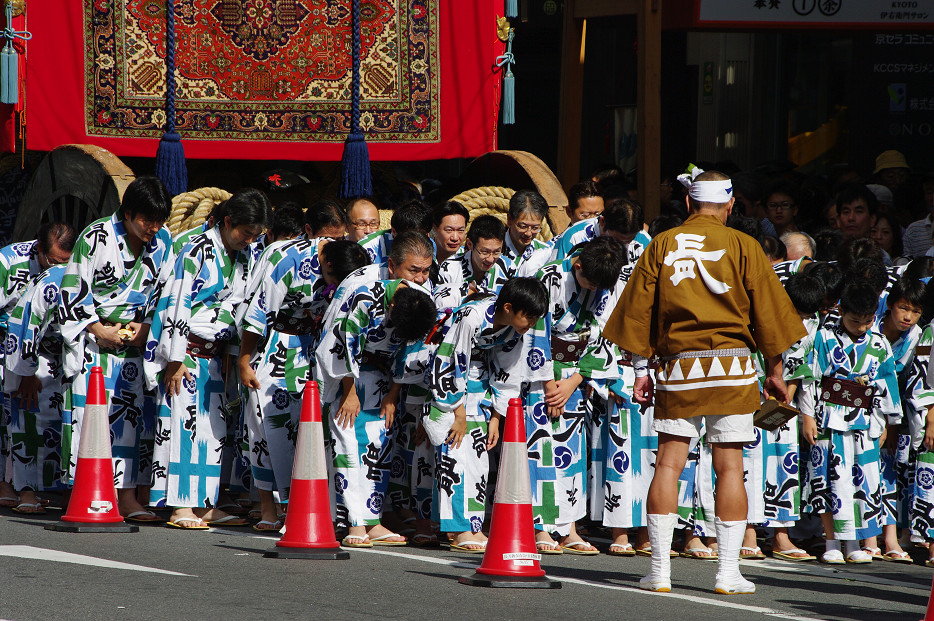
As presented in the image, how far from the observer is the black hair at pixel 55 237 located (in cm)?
779

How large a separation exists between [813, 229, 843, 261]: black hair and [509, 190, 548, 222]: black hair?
1583 mm

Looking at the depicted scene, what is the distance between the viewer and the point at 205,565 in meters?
5.65

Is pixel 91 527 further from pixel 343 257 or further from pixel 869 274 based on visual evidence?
pixel 869 274

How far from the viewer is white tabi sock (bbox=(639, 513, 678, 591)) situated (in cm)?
538

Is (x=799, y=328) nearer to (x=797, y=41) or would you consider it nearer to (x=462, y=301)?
(x=462, y=301)

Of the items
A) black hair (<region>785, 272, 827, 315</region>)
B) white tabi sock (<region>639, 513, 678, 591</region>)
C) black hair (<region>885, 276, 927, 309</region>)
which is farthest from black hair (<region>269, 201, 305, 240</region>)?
black hair (<region>885, 276, 927, 309</region>)

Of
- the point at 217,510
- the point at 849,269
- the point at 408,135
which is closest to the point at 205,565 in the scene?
the point at 217,510

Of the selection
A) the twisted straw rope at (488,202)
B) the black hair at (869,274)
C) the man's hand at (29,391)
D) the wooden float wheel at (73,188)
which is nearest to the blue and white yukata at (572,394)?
the black hair at (869,274)

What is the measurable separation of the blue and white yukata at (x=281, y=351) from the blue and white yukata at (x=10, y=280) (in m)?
1.82

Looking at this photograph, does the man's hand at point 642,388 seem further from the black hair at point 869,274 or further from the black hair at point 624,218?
the black hair at point 869,274

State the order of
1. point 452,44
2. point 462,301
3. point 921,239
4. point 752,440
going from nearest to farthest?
point 752,440
point 462,301
point 921,239
point 452,44

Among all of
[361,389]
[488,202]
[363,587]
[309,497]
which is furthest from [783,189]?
[363,587]

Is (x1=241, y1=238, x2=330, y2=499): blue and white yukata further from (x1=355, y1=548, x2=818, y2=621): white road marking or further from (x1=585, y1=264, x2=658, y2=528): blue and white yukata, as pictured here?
(x1=585, y1=264, x2=658, y2=528): blue and white yukata

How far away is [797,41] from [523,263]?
6.92 m
